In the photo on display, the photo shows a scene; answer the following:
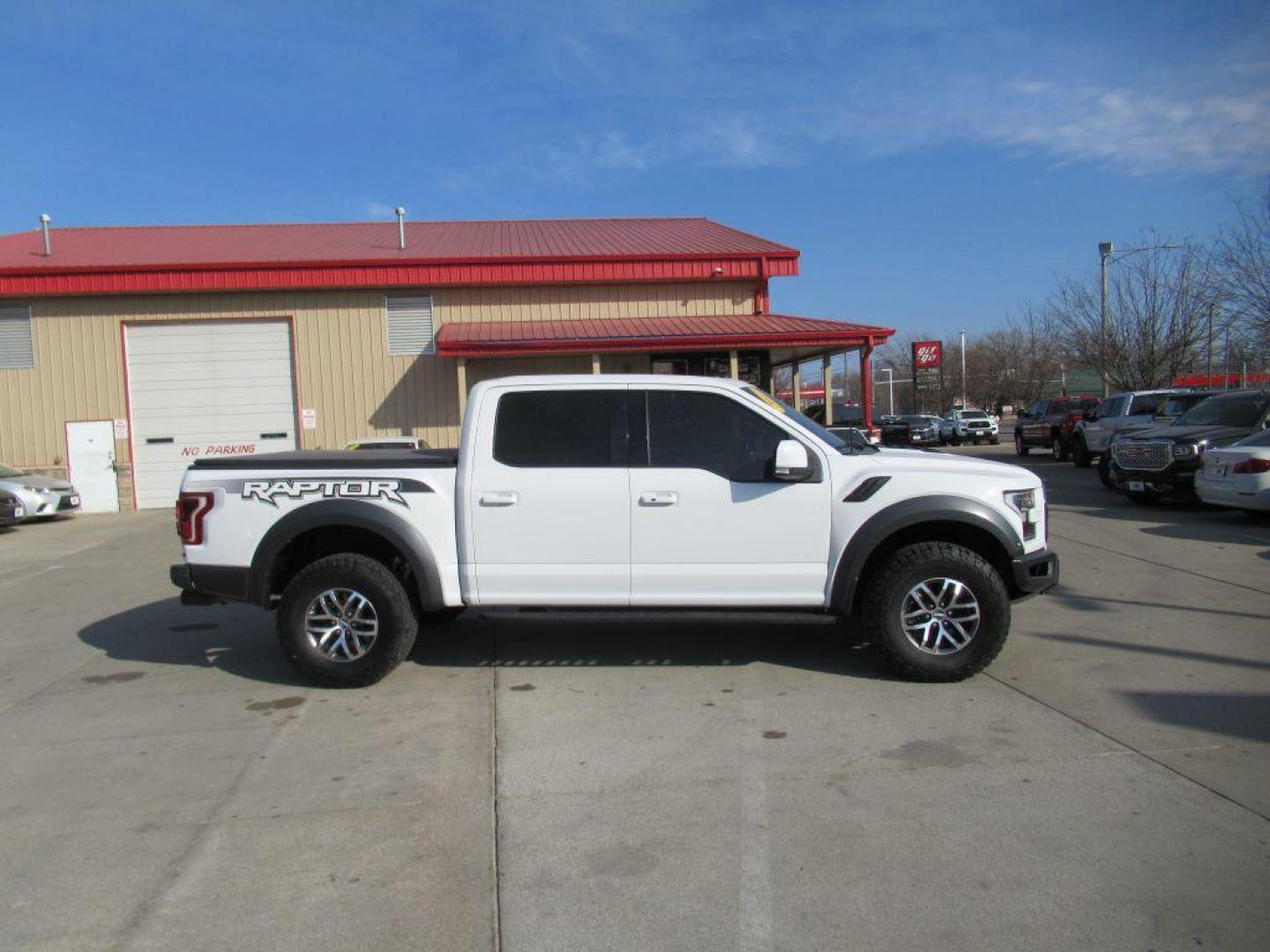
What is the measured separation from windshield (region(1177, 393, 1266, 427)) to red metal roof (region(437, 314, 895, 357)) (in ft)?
19.4

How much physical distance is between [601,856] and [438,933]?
28.2 inches

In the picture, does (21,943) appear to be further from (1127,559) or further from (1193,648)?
(1127,559)

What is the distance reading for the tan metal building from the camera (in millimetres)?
19391

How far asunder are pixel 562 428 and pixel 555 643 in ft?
5.94

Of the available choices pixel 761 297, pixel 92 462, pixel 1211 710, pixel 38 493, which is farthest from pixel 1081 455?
pixel 92 462

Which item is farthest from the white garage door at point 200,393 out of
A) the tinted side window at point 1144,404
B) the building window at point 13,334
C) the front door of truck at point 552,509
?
the tinted side window at point 1144,404

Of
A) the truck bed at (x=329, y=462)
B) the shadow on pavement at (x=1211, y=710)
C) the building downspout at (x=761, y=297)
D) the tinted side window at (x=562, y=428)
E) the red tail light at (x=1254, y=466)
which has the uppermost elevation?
the building downspout at (x=761, y=297)

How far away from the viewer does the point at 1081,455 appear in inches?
923

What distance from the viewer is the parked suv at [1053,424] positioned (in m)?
25.7

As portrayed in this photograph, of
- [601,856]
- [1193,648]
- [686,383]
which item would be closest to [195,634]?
[686,383]

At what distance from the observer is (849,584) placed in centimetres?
554

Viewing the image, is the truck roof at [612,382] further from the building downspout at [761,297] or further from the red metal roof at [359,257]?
the building downspout at [761,297]

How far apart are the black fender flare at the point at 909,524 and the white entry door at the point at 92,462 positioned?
1853 centimetres

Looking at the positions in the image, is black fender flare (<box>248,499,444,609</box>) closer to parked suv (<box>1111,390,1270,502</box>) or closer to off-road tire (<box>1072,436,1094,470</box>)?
parked suv (<box>1111,390,1270,502</box>)
